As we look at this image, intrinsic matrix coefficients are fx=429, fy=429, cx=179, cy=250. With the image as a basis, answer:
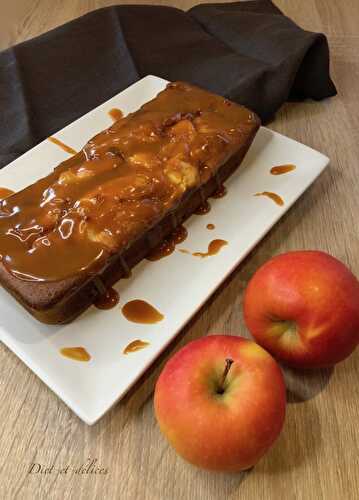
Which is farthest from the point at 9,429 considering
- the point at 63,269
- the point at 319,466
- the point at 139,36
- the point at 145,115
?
the point at 139,36

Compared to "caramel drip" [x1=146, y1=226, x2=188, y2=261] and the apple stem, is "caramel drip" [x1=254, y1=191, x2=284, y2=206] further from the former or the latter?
the apple stem

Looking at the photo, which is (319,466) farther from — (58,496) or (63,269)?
(63,269)

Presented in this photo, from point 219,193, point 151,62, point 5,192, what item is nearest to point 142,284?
point 219,193

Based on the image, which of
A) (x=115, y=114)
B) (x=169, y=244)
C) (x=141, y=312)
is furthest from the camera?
(x=115, y=114)

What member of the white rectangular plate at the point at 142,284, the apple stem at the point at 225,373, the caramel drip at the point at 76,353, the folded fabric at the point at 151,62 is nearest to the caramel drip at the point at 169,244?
the white rectangular plate at the point at 142,284

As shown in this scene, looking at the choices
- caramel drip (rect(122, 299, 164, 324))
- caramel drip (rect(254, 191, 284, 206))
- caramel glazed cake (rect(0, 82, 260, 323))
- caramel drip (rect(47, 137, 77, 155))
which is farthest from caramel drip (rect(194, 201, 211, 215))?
caramel drip (rect(47, 137, 77, 155))

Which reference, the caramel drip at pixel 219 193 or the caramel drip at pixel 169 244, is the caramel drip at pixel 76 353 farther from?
the caramel drip at pixel 219 193

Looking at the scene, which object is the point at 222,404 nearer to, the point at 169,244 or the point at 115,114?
the point at 169,244
